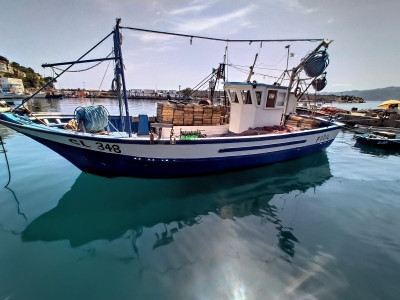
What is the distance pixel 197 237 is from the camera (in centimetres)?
562

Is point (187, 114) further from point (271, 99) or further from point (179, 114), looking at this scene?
point (271, 99)

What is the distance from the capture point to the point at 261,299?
3.93 metres

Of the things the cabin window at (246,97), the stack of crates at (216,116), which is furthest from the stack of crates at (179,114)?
the cabin window at (246,97)

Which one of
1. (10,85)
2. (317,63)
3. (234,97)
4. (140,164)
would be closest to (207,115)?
(234,97)

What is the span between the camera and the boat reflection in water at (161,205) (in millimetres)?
5676

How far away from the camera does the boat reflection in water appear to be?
568 cm

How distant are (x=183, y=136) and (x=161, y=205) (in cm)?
281

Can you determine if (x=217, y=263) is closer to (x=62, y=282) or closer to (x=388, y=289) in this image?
(x=62, y=282)

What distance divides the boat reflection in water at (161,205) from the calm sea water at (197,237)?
41mm

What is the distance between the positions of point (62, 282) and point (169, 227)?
2755 millimetres

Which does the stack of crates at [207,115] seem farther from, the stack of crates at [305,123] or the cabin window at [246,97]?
the stack of crates at [305,123]

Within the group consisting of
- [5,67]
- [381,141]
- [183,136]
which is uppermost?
[5,67]

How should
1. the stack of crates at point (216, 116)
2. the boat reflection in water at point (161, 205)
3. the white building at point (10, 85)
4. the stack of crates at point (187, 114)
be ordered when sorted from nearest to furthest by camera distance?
1. the boat reflection in water at point (161, 205)
2. the stack of crates at point (187, 114)
3. the stack of crates at point (216, 116)
4. the white building at point (10, 85)

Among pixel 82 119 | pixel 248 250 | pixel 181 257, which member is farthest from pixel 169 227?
pixel 82 119
